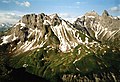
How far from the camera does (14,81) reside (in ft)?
618

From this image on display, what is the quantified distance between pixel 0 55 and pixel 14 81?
3898cm

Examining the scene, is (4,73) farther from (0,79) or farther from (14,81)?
(14,81)

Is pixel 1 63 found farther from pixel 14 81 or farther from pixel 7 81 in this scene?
pixel 14 81

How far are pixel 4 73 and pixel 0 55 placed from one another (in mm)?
10836

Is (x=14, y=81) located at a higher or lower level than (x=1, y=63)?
lower

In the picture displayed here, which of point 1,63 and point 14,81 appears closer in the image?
point 1,63

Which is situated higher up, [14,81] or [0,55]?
[0,55]

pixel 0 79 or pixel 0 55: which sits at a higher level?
pixel 0 55

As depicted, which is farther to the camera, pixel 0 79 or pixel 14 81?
pixel 14 81

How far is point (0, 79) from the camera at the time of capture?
150875 millimetres

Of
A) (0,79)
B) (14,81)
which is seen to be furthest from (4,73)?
(14,81)

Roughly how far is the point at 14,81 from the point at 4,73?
3492 cm

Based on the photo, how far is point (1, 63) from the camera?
15362cm

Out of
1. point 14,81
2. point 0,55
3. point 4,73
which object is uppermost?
point 0,55
